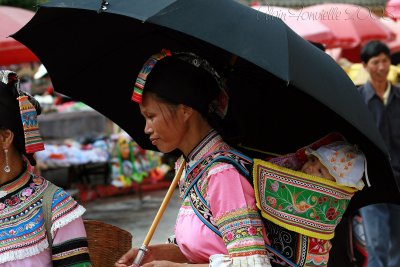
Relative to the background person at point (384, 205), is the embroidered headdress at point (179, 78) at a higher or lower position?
higher

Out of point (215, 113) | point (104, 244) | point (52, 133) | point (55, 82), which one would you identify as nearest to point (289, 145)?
point (215, 113)

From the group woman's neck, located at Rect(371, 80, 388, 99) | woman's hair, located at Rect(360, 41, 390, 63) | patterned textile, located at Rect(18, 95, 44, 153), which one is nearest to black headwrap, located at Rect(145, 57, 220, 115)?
patterned textile, located at Rect(18, 95, 44, 153)

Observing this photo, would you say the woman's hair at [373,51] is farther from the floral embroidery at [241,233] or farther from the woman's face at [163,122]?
the floral embroidery at [241,233]

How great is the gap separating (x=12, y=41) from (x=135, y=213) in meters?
3.27

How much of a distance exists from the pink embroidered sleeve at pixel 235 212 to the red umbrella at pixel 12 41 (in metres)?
4.96

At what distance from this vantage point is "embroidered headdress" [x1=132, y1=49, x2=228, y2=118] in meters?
2.79

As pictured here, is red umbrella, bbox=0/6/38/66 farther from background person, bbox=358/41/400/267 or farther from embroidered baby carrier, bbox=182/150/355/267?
embroidered baby carrier, bbox=182/150/355/267

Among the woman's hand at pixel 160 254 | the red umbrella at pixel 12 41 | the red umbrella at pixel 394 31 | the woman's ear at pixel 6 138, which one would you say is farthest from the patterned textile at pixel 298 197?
the red umbrella at pixel 394 31

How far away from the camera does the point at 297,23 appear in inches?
382

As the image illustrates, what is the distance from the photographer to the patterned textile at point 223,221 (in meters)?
2.57

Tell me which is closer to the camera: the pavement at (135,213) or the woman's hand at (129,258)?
the woman's hand at (129,258)

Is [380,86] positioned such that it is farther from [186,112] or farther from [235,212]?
[235,212]

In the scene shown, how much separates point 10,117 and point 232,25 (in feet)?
3.22

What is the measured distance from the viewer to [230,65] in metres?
3.13
